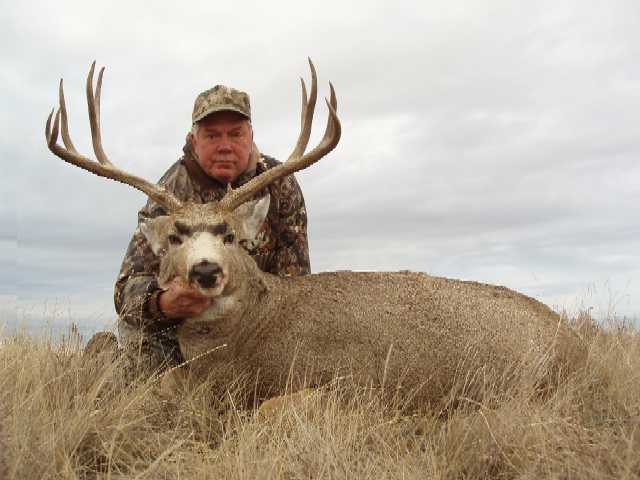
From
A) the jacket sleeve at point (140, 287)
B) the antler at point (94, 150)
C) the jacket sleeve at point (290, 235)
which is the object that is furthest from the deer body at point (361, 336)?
the jacket sleeve at point (290, 235)

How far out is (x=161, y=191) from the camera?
5656 millimetres

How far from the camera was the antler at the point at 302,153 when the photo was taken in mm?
5660

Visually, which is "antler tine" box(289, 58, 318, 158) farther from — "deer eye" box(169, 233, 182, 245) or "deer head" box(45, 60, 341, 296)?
"deer eye" box(169, 233, 182, 245)

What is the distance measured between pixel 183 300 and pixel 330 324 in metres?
1.11

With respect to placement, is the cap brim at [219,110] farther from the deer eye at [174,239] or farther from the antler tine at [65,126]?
the deer eye at [174,239]

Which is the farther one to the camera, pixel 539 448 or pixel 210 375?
pixel 210 375

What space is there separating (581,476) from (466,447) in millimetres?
→ 1029

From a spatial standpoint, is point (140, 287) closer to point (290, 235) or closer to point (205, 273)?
point (205, 273)

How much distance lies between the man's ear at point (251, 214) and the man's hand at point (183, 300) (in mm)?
631

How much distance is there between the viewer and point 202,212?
5.40 m

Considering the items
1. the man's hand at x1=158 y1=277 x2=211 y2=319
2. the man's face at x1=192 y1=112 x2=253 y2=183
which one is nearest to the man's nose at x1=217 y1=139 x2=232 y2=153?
the man's face at x1=192 y1=112 x2=253 y2=183

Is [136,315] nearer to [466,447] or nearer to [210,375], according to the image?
[210,375]

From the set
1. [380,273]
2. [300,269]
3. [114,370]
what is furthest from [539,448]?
[300,269]

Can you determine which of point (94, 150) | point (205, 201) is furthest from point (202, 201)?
point (94, 150)
